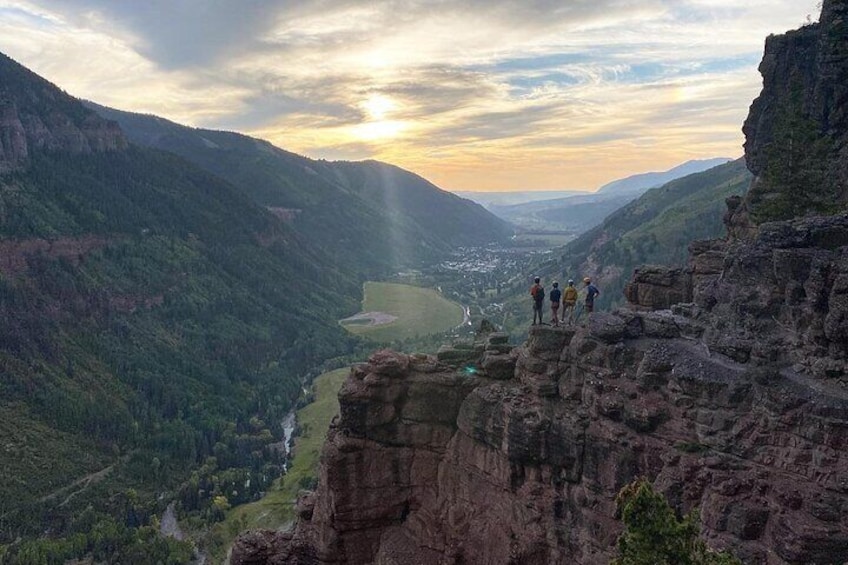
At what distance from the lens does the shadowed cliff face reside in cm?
5378

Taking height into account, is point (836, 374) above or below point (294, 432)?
above

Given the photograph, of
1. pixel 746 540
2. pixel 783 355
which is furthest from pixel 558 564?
pixel 783 355

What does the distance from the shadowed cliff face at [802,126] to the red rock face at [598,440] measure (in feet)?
36.2


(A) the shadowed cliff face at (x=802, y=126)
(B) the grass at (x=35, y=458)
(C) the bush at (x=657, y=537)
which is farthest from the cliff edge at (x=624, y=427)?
(B) the grass at (x=35, y=458)

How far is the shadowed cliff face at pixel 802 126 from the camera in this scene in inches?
2117

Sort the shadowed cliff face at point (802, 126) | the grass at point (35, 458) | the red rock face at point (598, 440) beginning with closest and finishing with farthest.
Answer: the red rock face at point (598, 440) → the shadowed cliff face at point (802, 126) → the grass at point (35, 458)

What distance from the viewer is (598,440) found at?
33.5 m

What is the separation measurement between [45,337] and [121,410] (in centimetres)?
3551

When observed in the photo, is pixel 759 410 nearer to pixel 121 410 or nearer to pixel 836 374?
pixel 836 374

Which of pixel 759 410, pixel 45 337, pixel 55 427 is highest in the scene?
pixel 759 410

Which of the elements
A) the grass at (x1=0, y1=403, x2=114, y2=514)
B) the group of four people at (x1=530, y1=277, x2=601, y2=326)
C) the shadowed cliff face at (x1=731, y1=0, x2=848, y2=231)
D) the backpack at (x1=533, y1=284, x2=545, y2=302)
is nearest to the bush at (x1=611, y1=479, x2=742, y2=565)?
the group of four people at (x1=530, y1=277, x2=601, y2=326)

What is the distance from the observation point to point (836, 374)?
88.8ft

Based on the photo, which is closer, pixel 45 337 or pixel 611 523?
pixel 611 523

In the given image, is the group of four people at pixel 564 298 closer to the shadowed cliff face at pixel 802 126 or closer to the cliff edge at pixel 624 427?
the cliff edge at pixel 624 427
